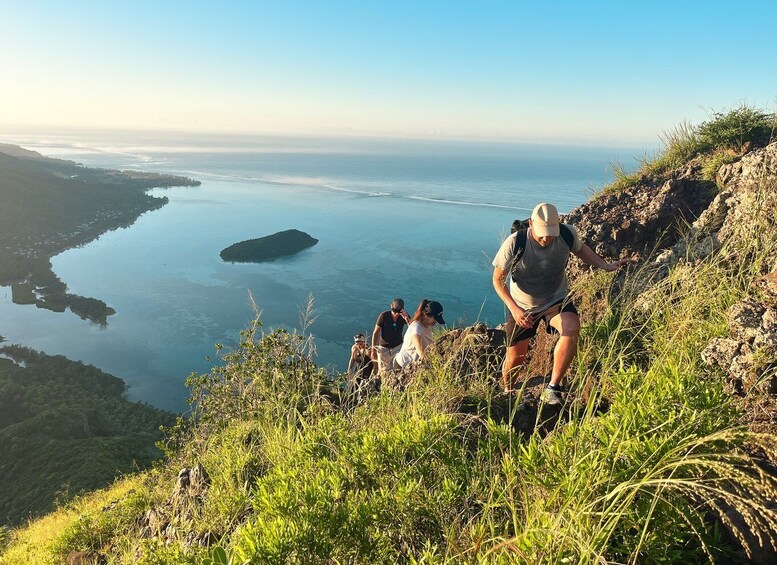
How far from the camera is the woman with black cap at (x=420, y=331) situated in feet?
16.2

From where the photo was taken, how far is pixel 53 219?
79625 mm

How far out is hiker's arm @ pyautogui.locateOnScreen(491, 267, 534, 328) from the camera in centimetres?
353

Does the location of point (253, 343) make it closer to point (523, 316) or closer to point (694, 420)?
point (523, 316)

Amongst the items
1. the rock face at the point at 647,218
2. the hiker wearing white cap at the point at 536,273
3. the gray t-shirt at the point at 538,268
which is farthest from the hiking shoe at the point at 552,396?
the rock face at the point at 647,218

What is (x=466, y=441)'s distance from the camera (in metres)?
2.43

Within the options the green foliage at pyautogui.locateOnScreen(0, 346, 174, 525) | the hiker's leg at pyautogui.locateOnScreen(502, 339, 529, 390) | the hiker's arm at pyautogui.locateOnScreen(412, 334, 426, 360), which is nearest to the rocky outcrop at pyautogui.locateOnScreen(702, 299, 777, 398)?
the hiker's leg at pyautogui.locateOnScreen(502, 339, 529, 390)

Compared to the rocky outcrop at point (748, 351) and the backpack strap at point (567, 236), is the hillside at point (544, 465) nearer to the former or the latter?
the rocky outcrop at point (748, 351)

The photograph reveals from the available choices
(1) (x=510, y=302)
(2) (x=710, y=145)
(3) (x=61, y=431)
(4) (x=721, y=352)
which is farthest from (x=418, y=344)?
(3) (x=61, y=431)

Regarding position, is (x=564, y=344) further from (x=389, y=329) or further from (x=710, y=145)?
(x=710, y=145)

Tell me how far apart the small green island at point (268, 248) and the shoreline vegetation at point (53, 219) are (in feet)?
49.7

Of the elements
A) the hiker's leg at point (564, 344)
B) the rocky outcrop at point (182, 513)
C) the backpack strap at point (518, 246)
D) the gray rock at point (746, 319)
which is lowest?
the rocky outcrop at point (182, 513)

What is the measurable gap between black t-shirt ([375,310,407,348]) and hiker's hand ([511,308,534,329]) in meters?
2.66

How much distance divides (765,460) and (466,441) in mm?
1278

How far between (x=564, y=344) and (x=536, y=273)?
0.65 meters
